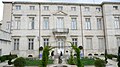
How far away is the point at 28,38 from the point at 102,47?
42.9 ft

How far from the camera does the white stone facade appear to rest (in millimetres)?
29734

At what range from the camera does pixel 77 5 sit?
31484 millimetres

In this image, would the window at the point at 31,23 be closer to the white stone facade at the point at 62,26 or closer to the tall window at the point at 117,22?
the white stone facade at the point at 62,26

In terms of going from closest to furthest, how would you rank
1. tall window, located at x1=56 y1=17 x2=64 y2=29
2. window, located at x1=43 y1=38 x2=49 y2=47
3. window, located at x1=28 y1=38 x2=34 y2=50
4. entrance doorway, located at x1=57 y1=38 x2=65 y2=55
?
1. window, located at x1=28 y1=38 x2=34 y2=50
2. window, located at x1=43 y1=38 x2=49 y2=47
3. entrance doorway, located at x1=57 y1=38 x2=65 y2=55
4. tall window, located at x1=56 y1=17 x2=64 y2=29

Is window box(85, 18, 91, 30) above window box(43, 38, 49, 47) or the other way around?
above

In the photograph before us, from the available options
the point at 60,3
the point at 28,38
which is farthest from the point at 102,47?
the point at 28,38

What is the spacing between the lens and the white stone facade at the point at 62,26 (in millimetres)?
29734

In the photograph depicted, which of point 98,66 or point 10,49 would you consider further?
point 10,49

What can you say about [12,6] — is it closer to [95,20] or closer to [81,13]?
[81,13]

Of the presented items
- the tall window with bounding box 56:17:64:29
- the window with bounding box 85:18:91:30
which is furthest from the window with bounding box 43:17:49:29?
the window with bounding box 85:18:91:30

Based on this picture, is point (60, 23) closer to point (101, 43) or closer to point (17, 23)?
point (17, 23)

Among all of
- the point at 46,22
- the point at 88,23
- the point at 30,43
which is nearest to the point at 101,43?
the point at 88,23

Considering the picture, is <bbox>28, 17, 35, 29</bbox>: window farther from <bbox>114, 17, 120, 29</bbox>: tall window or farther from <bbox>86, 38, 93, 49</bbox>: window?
<bbox>114, 17, 120, 29</bbox>: tall window

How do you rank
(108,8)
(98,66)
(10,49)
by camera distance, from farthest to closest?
(108,8)
(10,49)
(98,66)
